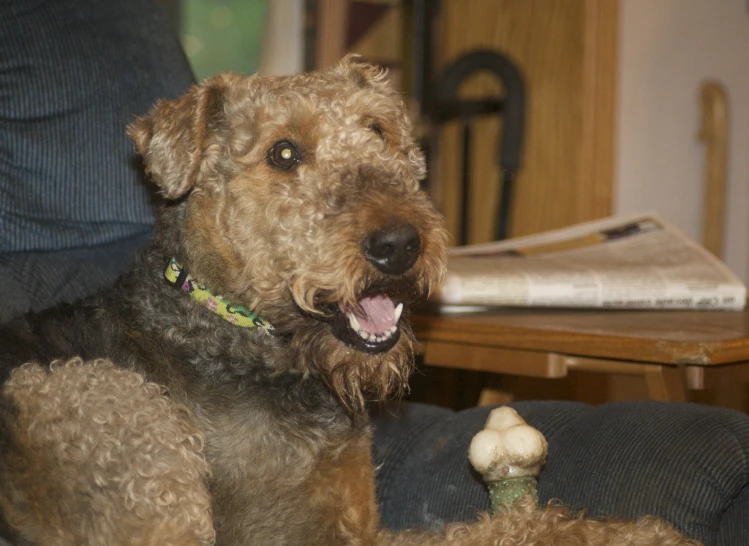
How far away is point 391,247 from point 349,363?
10.7 inches

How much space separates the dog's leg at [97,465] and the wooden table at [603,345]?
38.4 inches

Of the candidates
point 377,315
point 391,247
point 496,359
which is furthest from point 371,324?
point 496,359

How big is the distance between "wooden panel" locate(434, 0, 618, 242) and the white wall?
0.18 meters

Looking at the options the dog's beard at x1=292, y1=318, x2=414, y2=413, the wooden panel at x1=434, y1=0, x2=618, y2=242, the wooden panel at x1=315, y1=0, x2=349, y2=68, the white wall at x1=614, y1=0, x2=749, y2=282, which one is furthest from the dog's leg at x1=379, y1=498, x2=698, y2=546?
the wooden panel at x1=315, y1=0, x2=349, y2=68

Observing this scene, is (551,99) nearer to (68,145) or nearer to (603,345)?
(603,345)

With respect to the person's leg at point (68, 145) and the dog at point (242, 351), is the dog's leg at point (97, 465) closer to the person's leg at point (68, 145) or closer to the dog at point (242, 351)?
the dog at point (242, 351)

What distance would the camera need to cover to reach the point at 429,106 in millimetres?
4945

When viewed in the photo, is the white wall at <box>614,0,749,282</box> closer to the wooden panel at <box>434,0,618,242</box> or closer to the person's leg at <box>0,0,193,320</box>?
the wooden panel at <box>434,0,618,242</box>

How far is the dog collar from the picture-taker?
1863 millimetres

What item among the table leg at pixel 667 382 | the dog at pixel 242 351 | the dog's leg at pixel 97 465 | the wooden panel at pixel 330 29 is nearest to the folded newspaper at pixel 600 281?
the table leg at pixel 667 382

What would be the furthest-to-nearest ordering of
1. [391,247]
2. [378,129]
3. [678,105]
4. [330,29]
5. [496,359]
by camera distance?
1. [330,29]
2. [678,105]
3. [496,359]
4. [378,129]
5. [391,247]

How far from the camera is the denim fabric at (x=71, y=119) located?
2320 millimetres

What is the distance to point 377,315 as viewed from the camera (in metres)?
1.79

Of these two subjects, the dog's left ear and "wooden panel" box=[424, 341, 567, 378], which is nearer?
the dog's left ear
